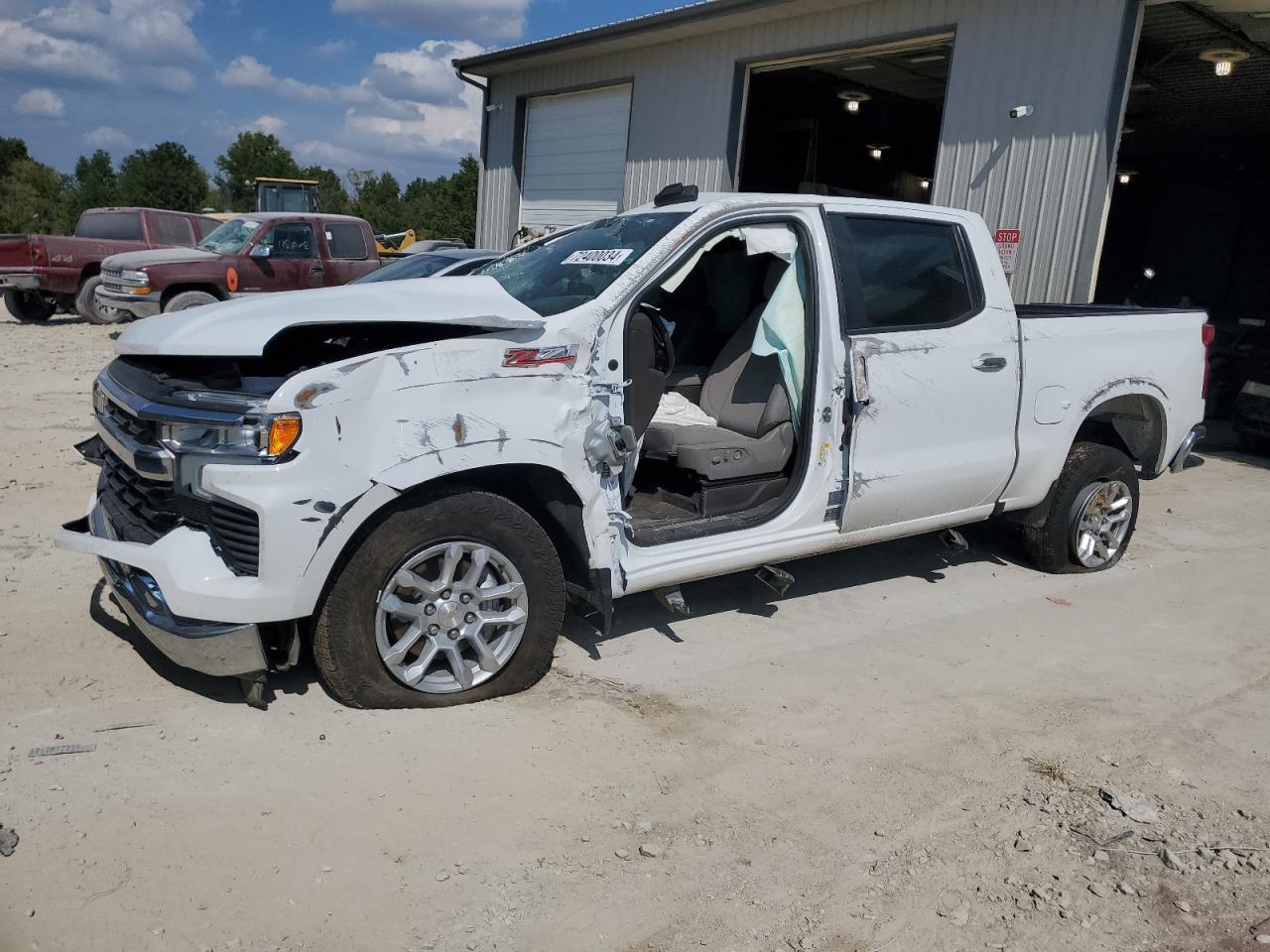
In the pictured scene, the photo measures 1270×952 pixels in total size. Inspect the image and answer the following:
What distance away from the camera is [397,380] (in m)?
3.16

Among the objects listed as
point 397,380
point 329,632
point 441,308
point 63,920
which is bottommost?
point 63,920

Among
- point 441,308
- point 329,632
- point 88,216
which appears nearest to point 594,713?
point 329,632

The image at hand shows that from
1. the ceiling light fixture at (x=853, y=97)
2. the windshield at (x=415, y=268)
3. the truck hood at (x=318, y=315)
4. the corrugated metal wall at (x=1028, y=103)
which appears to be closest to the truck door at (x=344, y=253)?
the windshield at (x=415, y=268)

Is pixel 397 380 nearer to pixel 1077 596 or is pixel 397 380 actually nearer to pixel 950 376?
pixel 950 376

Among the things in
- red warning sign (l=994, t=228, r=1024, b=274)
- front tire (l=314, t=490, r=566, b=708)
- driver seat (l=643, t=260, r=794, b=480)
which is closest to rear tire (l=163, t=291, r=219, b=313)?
red warning sign (l=994, t=228, r=1024, b=274)

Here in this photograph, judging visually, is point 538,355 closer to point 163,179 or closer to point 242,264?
point 242,264

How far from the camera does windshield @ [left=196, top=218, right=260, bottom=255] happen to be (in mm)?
13609

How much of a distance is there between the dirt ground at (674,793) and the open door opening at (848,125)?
33.0 ft

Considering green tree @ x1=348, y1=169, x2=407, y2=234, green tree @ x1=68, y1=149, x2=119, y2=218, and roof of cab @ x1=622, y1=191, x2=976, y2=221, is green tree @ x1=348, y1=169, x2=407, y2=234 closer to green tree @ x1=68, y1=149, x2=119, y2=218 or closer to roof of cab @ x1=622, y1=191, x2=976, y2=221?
green tree @ x1=68, y1=149, x2=119, y2=218

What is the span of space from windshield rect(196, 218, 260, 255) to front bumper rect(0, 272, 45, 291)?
2.70m

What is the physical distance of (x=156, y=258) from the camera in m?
13.1

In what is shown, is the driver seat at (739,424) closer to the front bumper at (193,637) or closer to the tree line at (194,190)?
the front bumper at (193,637)

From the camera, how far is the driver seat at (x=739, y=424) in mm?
4312

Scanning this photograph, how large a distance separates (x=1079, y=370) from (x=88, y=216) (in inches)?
626
